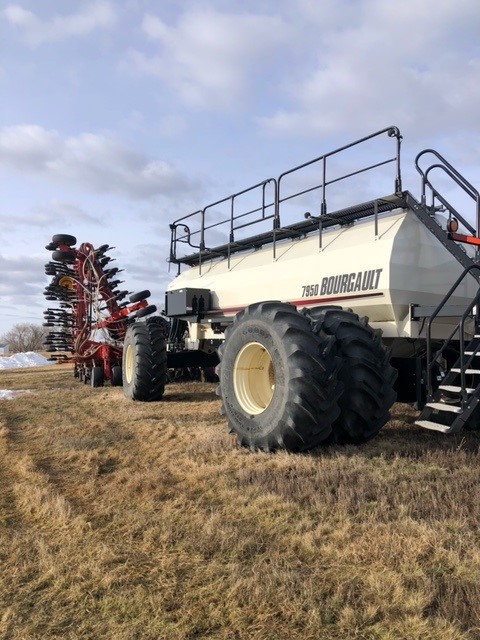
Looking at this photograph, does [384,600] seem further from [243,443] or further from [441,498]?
[243,443]

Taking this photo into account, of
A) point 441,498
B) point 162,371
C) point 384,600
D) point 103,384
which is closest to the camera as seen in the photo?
point 384,600

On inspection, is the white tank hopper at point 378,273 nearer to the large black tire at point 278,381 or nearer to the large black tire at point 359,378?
the large black tire at point 359,378

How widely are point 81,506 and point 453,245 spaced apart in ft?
15.3

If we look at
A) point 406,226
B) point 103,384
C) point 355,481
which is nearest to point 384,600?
point 355,481

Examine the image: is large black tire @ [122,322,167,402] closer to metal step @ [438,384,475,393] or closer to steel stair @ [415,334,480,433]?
steel stair @ [415,334,480,433]

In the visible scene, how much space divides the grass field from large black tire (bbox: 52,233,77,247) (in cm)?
989

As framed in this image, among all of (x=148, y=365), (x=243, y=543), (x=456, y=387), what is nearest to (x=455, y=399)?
(x=456, y=387)

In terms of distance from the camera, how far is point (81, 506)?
161 inches

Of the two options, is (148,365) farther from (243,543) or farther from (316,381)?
(243,543)

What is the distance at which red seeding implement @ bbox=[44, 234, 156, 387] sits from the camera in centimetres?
1333

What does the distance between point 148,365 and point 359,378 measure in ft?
17.7

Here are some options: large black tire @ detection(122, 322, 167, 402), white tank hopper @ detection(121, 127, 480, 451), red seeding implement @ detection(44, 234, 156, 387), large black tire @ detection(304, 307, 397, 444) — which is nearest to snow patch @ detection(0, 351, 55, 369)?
red seeding implement @ detection(44, 234, 156, 387)

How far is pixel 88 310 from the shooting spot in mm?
14156

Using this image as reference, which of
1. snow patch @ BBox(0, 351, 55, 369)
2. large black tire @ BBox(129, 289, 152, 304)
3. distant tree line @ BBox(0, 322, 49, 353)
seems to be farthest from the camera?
distant tree line @ BBox(0, 322, 49, 353)
